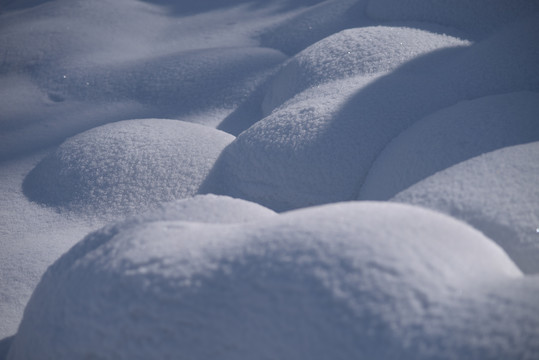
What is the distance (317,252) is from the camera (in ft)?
1.43

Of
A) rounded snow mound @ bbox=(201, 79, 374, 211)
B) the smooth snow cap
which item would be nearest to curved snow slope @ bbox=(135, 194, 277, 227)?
the smooth snow cap

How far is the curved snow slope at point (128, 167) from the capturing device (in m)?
0.95

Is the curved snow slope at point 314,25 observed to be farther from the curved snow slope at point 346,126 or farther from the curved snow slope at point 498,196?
the curved snow slope at point 498,196

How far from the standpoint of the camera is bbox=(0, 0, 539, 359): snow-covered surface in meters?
0.41

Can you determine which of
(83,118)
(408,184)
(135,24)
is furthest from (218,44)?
(408,184)

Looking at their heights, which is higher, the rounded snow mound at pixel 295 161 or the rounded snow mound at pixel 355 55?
the rounded snow mound at pixel 355 55

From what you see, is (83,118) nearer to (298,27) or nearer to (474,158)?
(298,27)

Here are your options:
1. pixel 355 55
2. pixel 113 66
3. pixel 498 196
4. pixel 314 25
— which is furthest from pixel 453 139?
pixel 113 66

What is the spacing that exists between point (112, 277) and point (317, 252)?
9.0 inches

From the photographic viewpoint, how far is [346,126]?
869 mm

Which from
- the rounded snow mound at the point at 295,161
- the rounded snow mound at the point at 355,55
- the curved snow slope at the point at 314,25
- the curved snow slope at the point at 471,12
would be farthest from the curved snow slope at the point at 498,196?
the curved snow slope at the point at 314,25

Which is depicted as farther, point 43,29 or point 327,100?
point 43,29

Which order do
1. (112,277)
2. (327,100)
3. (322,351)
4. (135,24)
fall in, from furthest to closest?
(135,24), (327,100), (112,277), (322,351)

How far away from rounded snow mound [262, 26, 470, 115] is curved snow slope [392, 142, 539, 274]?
0.45 metres
